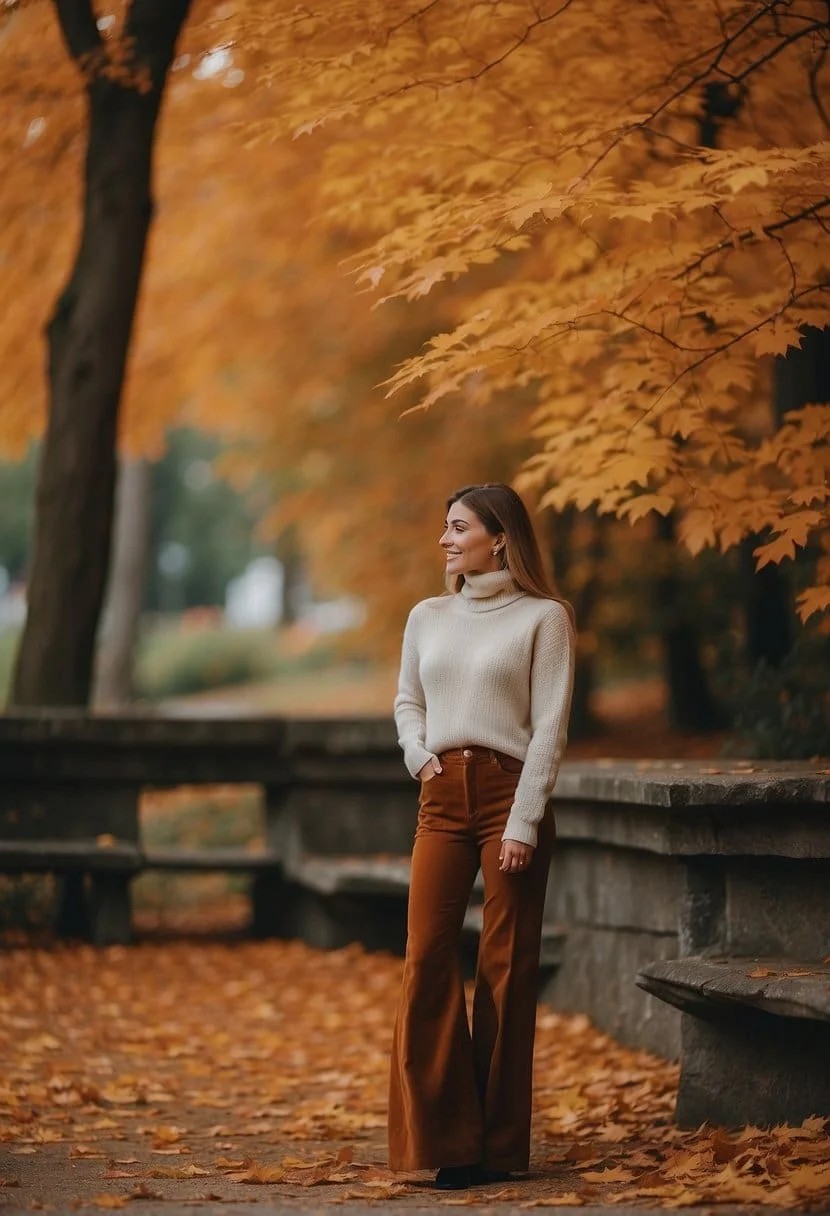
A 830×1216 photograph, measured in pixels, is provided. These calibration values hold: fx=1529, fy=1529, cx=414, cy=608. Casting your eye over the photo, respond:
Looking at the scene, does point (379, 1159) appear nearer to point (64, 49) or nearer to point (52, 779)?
point (52, 779)

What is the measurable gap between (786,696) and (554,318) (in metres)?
3.05

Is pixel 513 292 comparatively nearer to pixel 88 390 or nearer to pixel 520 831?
pixel 520 831

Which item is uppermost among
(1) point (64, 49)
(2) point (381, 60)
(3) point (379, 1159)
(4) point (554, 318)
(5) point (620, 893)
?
(1) point (64, 49)

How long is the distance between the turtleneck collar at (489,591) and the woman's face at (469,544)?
31 mm

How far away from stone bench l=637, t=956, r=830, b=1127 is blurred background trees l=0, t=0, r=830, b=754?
60.2 inches

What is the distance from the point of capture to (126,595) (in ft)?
68.1

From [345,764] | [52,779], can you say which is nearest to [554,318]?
[345,764]

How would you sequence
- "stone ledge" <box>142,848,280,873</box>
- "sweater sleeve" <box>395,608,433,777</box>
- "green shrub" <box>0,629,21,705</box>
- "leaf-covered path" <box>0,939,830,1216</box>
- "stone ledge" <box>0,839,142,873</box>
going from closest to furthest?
"leaf-covered path" <box>0,939,830,1216</box>
"sweater sleeve" <box>395,608,433,777</box>
"stone ledge" <box>0,839,142,873</box>
"stone ledge" <box>142,848,280,873</box>
"green shrub" <box>0,629,21,705</box>

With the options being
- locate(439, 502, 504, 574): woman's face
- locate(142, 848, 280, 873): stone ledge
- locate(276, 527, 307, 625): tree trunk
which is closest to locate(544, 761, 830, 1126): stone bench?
locate(439, 502, 504, 574): woman's face

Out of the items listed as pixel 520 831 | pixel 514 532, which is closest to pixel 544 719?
pixel 520 831

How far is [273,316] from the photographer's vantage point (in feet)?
46.0

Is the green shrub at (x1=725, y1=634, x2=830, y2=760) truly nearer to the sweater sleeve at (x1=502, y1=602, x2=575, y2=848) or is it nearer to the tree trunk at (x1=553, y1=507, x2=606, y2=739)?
the sweater sleeve at (x1=502, y1=602, x2=575, y2=848)

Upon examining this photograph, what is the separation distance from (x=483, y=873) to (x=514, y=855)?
18 centimetres

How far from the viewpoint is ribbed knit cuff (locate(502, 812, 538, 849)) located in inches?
172
